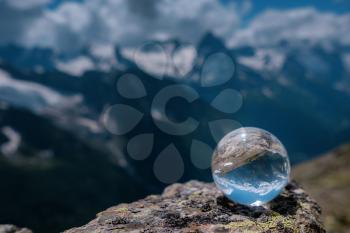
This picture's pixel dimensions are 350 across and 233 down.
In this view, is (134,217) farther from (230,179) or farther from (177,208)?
(230,179)

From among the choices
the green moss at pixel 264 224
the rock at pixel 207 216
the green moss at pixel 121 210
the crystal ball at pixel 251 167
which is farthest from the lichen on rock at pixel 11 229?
the green moss at pixel 264 224

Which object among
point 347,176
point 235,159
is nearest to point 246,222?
point 235,159

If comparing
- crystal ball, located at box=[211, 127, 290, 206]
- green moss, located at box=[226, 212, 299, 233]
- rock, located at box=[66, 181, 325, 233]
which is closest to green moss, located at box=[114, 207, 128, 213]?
rock, located at box=[66, 181, 325, 233]

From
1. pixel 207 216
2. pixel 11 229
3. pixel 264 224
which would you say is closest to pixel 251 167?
pixel 264 224

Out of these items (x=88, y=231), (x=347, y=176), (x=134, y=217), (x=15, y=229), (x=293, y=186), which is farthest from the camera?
(x=347, y=176)

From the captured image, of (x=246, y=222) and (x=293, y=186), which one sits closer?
(x=246, y=222)

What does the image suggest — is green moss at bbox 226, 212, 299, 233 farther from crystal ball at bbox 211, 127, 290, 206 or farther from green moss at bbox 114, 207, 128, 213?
green moss at bbox 114, 207, 128, 213

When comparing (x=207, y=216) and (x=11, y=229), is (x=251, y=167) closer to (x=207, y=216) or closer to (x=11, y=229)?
(x=207, y=216)
